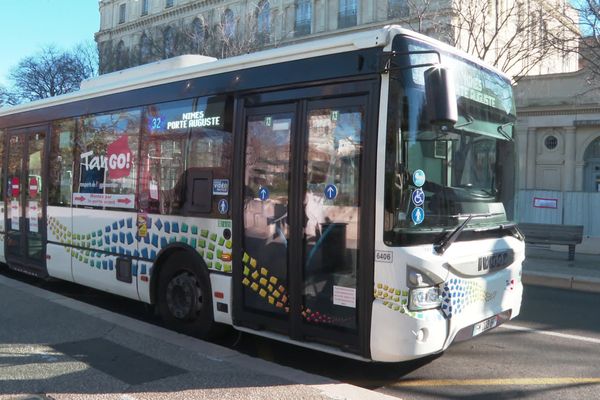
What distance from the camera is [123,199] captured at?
6.75 m

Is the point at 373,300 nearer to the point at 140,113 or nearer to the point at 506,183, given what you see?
the point at 506,183

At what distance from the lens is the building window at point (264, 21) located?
2636 cm

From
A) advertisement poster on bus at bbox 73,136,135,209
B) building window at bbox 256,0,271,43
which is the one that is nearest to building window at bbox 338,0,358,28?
building window at bbox 256,0,271,43

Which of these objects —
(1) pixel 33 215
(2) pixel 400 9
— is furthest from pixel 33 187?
(2) pixel 400 9

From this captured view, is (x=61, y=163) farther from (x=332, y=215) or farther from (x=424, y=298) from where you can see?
(x=424, y=298)

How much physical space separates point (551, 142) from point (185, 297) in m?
25.7

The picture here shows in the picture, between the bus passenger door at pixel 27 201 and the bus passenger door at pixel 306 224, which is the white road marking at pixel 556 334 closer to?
the bus passenger door at pixel 306 224

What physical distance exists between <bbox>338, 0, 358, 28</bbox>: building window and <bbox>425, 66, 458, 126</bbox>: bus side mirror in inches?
1439

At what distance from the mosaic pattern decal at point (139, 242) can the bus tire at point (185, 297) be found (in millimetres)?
218

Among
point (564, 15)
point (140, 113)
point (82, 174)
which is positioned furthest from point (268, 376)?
point (564, 15)

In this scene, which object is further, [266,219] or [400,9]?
[400,9]

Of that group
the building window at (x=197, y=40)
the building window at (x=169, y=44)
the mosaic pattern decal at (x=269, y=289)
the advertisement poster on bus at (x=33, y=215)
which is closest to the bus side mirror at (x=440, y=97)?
the mosaic pattern decal at (x=269, y=289)

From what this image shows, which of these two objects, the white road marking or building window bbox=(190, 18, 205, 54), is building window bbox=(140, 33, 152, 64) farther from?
the white road marking

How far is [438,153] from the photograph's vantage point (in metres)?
4.61
